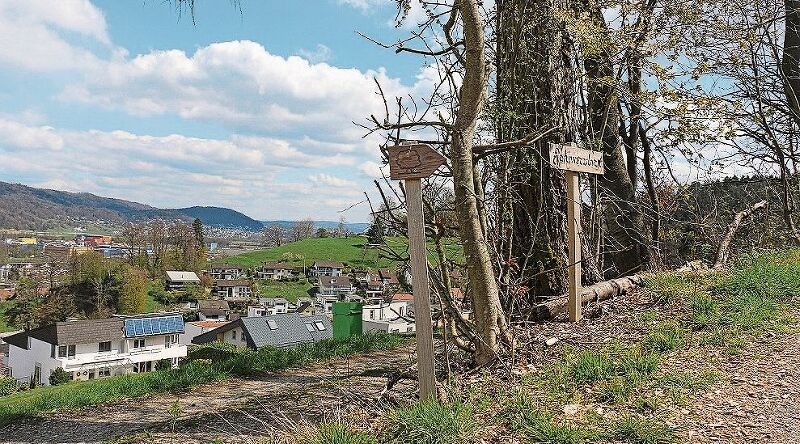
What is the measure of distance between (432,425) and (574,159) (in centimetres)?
326

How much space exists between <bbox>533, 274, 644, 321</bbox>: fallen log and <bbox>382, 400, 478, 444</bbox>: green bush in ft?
7.22

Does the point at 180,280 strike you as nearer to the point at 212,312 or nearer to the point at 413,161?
the point at 212,312

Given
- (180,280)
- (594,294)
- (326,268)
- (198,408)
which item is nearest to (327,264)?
(326,268)

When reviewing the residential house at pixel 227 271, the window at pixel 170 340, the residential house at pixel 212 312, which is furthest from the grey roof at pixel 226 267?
the window at pixel 170 340

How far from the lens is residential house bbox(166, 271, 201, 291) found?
6431 cm

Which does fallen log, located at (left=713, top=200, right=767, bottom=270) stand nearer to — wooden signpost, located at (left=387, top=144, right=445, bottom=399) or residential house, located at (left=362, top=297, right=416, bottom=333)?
residential house, located at (left=362, top=297, right=416, bottom=333)

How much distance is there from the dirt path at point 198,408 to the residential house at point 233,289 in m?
59.5

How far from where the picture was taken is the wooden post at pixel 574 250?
537cm

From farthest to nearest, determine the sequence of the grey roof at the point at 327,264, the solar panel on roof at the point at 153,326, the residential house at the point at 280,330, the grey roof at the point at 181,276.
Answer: the grey roof at the point at 327,264 < the grey roof at the point at 181,276 < the solar panel on roof at the point at 153,326 < the residential house at the point at 280,330

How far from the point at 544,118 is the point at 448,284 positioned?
2612mm

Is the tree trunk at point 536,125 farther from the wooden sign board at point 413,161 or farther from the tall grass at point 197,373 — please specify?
the tall grass at point 197,373

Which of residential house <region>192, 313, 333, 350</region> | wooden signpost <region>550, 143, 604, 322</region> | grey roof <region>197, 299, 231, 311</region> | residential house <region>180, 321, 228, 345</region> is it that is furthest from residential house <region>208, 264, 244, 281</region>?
wooden signpost <region>550, 143, 604, 322</region>

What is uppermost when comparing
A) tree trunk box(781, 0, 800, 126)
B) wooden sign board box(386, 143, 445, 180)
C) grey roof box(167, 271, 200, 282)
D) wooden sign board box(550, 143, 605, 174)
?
tree trunk box(781, 0, 800, 126)

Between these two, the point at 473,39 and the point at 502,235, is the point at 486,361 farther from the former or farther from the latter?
the point at 473,39
